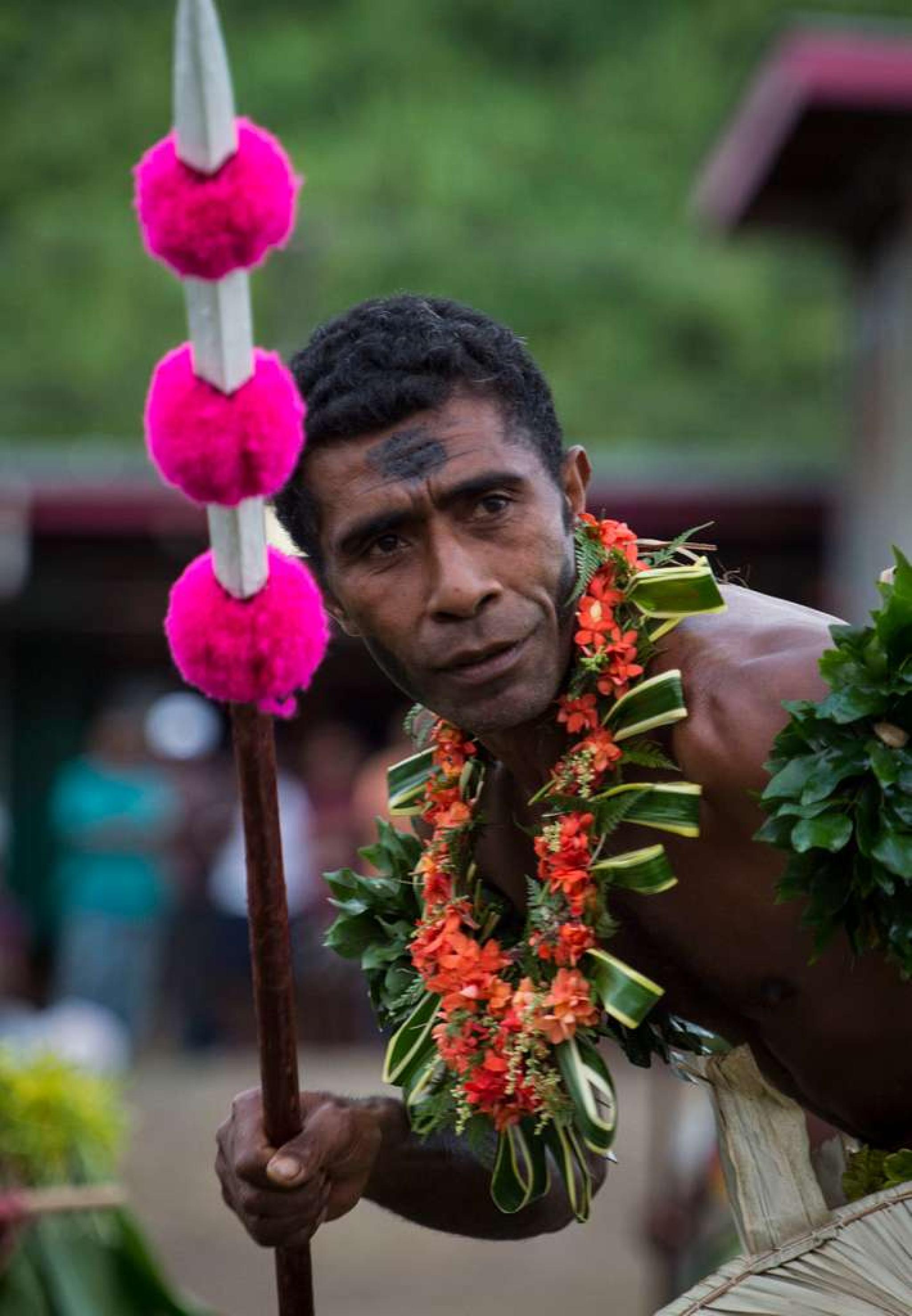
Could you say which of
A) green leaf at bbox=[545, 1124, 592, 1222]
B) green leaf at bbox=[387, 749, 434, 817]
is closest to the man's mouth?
green leaf at bbox=[387, 749, 434, 817]

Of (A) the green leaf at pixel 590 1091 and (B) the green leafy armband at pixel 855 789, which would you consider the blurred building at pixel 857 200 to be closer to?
(A) the green leaf at pixel 590 1091

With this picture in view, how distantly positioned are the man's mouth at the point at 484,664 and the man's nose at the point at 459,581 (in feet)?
0.20

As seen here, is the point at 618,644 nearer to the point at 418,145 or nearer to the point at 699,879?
the point at 699,879

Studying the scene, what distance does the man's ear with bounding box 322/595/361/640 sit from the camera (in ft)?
11.4

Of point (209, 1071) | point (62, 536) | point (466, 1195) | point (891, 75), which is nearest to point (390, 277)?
point (62, 536)

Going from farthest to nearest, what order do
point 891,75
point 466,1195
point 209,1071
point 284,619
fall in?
point 891,75, point 209,1071, point 466,1195, point 284,619

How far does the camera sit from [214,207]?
8.45ft

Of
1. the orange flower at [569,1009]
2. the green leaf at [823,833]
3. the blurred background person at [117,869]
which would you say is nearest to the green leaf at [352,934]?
the orange flower at [569,1009]

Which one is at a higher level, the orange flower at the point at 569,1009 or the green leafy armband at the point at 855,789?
the green leafy armband at the point at 855,789

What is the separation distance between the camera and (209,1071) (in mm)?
10273

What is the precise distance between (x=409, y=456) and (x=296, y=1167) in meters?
1.04

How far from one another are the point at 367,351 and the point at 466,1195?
4.60 feet

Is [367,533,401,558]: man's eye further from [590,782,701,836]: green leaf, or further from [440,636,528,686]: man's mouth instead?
[590,782,701,836]: green leaf

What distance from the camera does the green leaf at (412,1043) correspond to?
357cm
